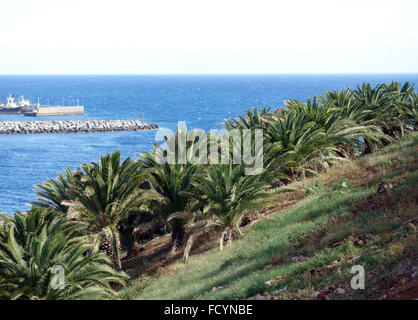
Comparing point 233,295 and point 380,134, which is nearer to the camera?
point 233,295

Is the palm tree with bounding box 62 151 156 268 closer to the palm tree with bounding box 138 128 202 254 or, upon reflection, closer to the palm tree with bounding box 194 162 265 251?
the palm tree with bounding box 138 128 202 254

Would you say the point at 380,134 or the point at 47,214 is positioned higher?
the point at 380,134

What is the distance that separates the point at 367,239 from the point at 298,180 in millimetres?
7663

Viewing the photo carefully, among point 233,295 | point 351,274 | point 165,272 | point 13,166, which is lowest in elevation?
point 13,166

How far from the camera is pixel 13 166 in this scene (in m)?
59.8

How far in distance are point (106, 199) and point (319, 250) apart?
6.69 metres

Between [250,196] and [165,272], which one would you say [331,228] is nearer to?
[250,196]

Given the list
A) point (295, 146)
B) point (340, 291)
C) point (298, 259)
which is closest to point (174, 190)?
point (295, 146)

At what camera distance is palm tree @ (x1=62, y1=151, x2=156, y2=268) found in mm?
13008

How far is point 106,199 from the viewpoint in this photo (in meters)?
13.3

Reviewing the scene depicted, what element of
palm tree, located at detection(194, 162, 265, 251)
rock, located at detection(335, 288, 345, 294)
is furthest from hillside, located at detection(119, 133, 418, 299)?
palm tree, located at detection(194, 162, 265, 251)

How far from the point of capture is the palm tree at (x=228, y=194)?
1252 centimetres

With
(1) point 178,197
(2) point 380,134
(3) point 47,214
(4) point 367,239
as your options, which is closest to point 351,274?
(4) point 367,239

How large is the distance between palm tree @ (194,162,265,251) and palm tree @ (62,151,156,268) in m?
1.87
